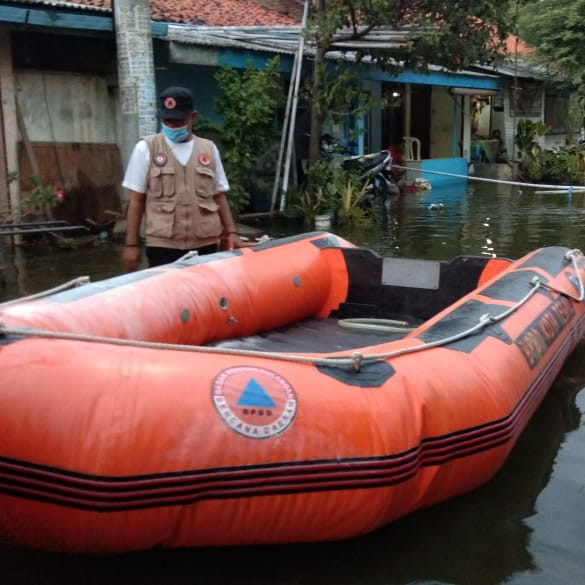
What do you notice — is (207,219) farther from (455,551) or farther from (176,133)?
(455,551)

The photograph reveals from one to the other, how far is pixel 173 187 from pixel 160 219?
0.20 meters

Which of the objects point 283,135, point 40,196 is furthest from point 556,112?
point 40,196

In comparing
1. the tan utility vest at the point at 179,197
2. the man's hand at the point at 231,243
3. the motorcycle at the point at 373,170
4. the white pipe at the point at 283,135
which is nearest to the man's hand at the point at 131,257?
the tan utility vest at the point at 179,197

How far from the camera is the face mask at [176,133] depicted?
4.17 metres

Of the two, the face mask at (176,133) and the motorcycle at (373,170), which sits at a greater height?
the face mask at (176,133)

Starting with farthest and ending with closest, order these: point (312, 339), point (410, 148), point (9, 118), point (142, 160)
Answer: point (410, 148) → point (9, 118) → point (312, 339) → point (142, 160)

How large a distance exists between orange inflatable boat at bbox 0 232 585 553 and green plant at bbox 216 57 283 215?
21.9 ft

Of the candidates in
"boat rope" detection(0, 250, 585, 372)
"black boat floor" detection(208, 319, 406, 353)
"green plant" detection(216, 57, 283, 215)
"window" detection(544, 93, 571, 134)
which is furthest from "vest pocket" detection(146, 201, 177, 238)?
"window" detection(544, 93, 571, 134)

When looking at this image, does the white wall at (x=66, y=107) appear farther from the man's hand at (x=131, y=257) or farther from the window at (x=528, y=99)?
the window at (x=528, y=99)

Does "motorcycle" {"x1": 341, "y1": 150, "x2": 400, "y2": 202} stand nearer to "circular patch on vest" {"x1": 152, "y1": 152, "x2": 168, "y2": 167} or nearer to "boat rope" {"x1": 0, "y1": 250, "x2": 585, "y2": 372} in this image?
"circular patch on vest" {"x1": 152, "y1": 152, "x2": 168, "y2": 167}

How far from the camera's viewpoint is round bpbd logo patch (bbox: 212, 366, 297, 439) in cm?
251

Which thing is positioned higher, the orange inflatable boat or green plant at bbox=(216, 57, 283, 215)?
green plant at bbox=(216, 57, 283, 215)

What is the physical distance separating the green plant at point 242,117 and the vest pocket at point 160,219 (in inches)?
215

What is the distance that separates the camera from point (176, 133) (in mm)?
4172
